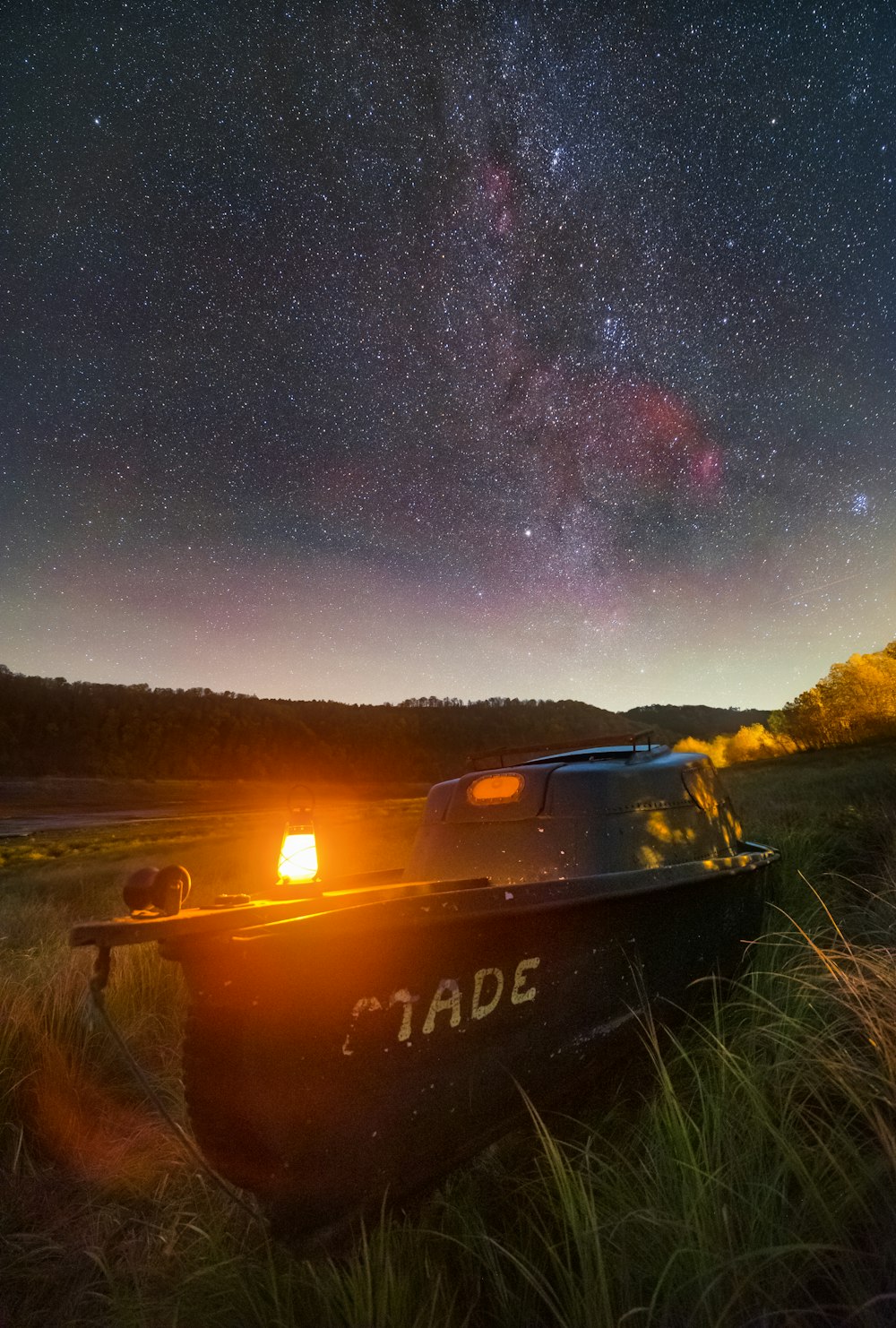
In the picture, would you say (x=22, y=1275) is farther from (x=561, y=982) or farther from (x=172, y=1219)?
(x=561, y=982)

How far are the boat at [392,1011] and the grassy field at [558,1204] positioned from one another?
0.25 meters

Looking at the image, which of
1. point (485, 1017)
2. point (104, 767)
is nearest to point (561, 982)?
point (485, 1017)

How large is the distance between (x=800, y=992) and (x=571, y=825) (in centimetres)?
135

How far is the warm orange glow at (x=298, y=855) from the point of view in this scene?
4742 millimetres

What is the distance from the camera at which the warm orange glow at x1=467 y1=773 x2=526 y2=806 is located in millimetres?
4102

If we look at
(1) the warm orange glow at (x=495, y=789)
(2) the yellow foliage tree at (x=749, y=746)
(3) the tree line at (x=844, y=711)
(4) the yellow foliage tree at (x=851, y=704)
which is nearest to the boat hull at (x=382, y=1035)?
(1) the warm orange glow at (x=495, y=789)

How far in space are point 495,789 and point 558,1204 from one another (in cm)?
203

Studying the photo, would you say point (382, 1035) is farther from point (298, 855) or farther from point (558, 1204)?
point (298, 855)

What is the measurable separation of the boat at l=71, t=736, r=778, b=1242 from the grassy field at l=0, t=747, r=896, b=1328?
25cm

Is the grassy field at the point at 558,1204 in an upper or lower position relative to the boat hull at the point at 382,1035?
lower

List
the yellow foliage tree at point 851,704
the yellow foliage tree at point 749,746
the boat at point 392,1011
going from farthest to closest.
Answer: the yellow foliage tree at point 749,746 → the yellow foliage tree at point 851,704 → the boat at point 392,1011

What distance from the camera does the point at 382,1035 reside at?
2430 mm

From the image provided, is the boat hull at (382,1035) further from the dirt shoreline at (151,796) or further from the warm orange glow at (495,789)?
the dirt shoreline at (151,796)

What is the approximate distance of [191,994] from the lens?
7.32ft
